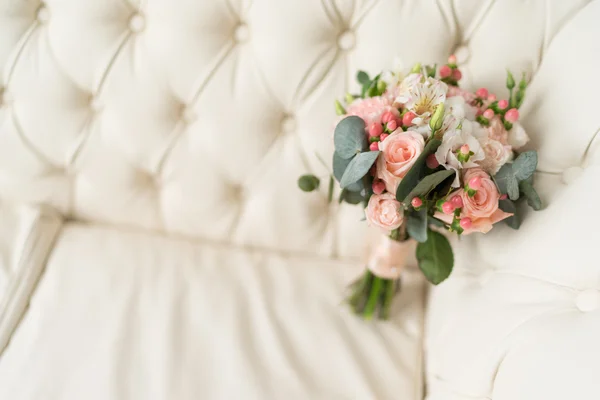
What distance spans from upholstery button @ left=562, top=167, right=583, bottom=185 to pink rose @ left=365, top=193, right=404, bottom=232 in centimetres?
26

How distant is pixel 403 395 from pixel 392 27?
2.08 ft

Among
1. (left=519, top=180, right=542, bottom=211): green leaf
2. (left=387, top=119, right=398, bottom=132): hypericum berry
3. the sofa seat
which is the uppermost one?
(left=387, top=119, right=398, bottom=132): hypericum berry

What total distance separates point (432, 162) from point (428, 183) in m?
0.03

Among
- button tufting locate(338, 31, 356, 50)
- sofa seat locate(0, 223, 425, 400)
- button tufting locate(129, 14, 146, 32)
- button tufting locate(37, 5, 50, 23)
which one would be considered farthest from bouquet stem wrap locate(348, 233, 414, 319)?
button tufting locate(37, 5, 50, 23)

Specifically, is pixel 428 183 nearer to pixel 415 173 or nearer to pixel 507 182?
pixel 415 173

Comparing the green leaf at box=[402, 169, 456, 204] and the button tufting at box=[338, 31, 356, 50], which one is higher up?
the button tufting at box=[338, 31, 356, 50]

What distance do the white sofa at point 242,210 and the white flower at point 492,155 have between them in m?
0.13

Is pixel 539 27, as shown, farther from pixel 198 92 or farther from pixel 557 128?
pixel 198 92

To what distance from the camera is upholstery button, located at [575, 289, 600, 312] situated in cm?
59

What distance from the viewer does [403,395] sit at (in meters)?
0.80

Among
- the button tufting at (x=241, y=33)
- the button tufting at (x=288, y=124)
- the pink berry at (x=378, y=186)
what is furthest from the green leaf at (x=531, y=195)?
the button tufting at (x=241, y=33)

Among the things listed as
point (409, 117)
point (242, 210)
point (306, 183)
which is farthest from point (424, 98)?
point (242, 210)

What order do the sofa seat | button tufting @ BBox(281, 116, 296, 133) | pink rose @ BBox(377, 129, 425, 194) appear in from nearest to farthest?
pink rose @ BBox(377, 129, 425, 194) < the sofa seat < button tufting @ BBox(281, 116, 296, 133)

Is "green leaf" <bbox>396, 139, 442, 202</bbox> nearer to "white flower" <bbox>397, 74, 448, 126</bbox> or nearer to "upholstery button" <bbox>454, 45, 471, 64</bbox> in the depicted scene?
"white flower" <bbox>397, 74, 448, 126</bbox>
